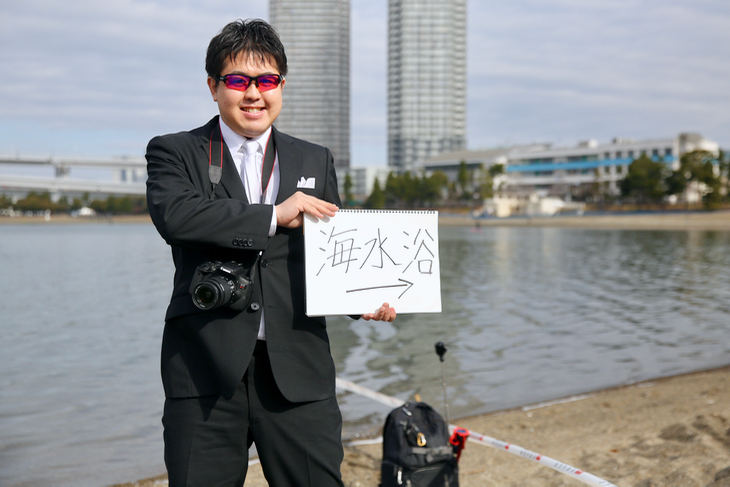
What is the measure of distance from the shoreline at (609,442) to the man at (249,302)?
2.56 meters

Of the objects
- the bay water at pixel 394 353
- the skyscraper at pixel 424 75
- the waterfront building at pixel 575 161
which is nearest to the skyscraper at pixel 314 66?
the skyscraper at pixel 424 75

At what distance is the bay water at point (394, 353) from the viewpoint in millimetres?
6637

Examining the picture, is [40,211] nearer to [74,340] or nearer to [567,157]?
[567,157]

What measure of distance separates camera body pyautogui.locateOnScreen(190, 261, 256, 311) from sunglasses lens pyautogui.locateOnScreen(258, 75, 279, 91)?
621 millimetres

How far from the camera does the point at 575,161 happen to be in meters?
116

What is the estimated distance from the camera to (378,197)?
130m

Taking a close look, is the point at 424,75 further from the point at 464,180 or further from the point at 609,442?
the point at 609,442

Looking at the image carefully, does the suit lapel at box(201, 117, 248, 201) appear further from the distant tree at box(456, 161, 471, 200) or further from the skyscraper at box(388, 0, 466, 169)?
the skyscraper at box(388, 0, 466, 169)

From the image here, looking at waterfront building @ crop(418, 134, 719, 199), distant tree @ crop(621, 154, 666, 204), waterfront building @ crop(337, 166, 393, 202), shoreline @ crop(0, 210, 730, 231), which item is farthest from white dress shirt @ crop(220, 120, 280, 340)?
waterfront building @ crop(337, 166, 393, 202)

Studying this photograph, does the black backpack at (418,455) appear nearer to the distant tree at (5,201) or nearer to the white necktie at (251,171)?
the white necktie at (251,171)

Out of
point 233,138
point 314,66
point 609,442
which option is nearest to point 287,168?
point 233,138

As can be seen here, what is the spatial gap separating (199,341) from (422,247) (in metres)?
0.91

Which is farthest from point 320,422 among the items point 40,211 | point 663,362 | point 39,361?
point 40,211

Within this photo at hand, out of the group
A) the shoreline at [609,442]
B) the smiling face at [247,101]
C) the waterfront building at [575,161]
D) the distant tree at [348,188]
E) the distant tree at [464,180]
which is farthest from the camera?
the distant tree at [348,188]
